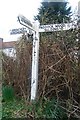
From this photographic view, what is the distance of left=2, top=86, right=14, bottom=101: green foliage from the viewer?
606 centimetres

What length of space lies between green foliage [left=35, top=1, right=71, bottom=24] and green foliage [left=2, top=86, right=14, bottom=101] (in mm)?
1724

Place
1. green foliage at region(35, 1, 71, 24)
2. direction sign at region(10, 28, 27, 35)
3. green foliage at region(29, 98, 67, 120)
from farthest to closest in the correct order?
green foliage at region(35, 1, 71, 24), direction sign at region(10, 28, 27, 35), green foliage at region(29, 98, 67, 120)

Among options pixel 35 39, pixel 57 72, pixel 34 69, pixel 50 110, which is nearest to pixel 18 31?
pixel 35 39

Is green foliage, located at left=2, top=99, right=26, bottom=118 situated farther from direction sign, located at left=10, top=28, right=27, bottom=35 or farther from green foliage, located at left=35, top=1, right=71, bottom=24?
green foliage, located at left=35, top=1, right=71, bottom=24

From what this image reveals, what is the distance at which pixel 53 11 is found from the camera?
7.54 meters

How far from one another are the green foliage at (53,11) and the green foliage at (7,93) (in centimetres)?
172

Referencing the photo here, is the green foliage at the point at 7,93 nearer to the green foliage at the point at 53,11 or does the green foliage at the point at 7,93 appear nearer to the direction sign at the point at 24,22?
the direction sign at the point at 24,22

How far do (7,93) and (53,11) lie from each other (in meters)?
2.62

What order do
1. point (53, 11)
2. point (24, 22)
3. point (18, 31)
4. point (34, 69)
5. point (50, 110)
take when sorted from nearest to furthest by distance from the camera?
point (50, 110) → point (24, 22) → point (34, 69) → point (18, 31) → point (53, 11)

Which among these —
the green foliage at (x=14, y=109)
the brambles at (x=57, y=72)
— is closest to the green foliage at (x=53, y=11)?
the brambles at (x=57, y=72)

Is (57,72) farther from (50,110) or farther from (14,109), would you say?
(14,109)

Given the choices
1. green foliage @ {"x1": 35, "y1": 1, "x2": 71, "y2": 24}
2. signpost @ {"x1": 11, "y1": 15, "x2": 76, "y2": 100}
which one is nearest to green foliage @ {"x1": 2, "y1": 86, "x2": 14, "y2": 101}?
signpost @ {"x1": 11, "y1": 15, "x2": 76, "y2": 100}

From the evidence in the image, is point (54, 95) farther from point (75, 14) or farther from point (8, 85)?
point (75, 14)

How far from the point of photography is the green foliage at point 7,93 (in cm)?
606
